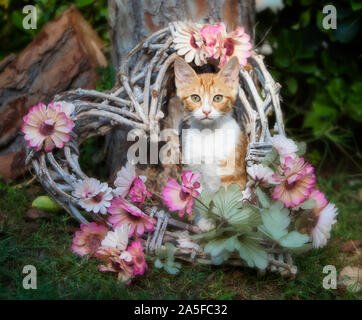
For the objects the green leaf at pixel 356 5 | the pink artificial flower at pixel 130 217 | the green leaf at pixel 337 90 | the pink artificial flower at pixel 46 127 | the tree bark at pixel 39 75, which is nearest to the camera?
the pink artificial flower at pixel 130 217

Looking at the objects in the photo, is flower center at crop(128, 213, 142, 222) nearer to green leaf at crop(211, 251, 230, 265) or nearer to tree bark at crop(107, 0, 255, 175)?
green leaf at crop(211, 251, 230, 265)

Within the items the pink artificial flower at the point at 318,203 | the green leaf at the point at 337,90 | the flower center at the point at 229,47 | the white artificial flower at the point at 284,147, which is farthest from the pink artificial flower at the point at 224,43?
the green leaf at the point at 337,90

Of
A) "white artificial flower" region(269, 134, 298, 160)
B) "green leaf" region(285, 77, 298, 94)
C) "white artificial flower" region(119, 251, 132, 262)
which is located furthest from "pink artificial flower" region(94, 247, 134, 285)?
"green leaf" region(285, 77, 298, 94)

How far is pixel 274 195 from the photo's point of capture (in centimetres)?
184

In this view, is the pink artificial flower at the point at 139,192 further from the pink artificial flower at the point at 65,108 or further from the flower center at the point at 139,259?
the pink artificial flower at the point at 65,108

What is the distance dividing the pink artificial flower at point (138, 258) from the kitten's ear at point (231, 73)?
839 millimetres

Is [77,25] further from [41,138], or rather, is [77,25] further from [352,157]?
[352,157]

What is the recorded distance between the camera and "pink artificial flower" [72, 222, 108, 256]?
2.00 meters

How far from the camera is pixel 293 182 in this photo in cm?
186

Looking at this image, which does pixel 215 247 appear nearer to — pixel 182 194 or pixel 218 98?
pixel 182 194

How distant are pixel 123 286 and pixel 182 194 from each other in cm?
43

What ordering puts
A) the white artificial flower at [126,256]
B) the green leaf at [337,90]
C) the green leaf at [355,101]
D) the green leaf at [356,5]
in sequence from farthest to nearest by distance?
1. the green leaf at [337,90]
2. the green leaf at [355,101]
3. the green leaf at [356,5]
4. the white artificial flower at [126,256]

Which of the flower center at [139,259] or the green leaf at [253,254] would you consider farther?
the flower center at [139,259]

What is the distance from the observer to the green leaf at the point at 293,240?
171cm
